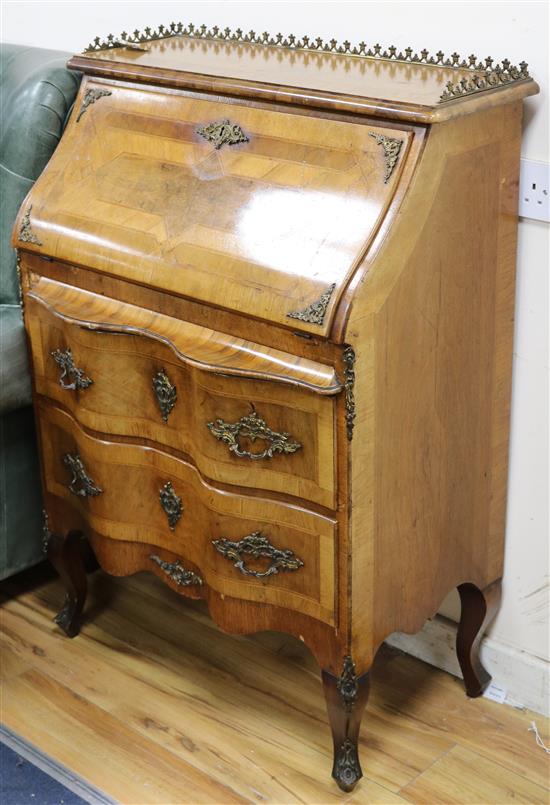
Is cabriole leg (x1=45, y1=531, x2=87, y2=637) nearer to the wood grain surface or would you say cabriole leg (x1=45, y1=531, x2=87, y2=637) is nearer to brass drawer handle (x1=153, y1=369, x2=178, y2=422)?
brass drawer handle (x1=153, y1=369, x2=178, y2=422)

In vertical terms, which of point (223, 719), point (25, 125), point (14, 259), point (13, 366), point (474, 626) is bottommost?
point (223, 719)

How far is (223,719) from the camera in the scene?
208cm

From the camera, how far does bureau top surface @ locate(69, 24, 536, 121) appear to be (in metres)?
1.66

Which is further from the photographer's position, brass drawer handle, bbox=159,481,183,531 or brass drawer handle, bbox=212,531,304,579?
brass drawer handle, bbox=159,481,183,531

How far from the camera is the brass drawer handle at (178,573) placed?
1.96m

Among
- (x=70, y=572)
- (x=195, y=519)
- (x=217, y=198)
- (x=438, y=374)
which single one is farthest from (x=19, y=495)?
(x=438, y=374)

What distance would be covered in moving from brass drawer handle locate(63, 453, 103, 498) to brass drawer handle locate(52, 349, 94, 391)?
0.15m

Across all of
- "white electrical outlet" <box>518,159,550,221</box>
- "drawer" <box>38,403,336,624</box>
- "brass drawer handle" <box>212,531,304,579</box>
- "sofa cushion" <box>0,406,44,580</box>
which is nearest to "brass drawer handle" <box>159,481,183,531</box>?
"drawer" <box>38,403,336,624</box>

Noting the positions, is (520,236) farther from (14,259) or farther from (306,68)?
(14,259)

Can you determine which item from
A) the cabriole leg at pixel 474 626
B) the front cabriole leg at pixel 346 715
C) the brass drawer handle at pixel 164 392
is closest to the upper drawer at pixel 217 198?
the brass drawer handle at pixel 164 392

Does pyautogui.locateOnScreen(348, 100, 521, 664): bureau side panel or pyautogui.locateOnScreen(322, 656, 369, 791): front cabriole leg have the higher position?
pyautogui.locateOnScreen(348, 100, 521, 664): bureau side panel

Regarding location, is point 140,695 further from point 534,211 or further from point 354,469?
point 534,211

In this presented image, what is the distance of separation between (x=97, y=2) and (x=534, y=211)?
1.14m

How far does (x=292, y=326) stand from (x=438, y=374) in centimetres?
28
